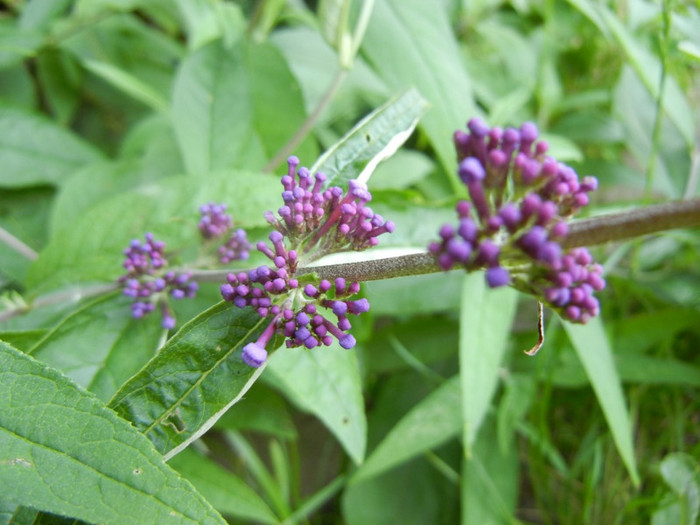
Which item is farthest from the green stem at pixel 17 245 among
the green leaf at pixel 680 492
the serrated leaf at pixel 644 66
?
the green leaf at pixel 680 492

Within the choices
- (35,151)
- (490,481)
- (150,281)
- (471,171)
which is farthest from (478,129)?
(35,151)

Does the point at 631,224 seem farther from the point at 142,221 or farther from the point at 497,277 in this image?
the point at 142,221

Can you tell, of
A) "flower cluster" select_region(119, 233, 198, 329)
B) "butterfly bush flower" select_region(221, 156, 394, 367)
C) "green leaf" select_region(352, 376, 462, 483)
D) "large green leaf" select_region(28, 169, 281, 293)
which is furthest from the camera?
"green leaf" select_region(352, 376, 462, 483)

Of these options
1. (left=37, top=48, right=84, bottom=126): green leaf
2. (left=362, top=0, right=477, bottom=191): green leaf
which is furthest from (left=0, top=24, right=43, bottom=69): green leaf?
(left=362, top=0, right=477, bottom=191): green leaf

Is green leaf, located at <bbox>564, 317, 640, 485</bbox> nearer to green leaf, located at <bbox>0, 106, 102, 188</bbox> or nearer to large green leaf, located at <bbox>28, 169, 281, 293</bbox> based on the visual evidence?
large green leaf, located at <bbox>28, 169, 281, 293</bbox>

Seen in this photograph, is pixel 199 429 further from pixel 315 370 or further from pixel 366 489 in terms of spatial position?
pixel 366 489

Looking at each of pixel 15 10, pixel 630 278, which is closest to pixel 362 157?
pixel 630 278
